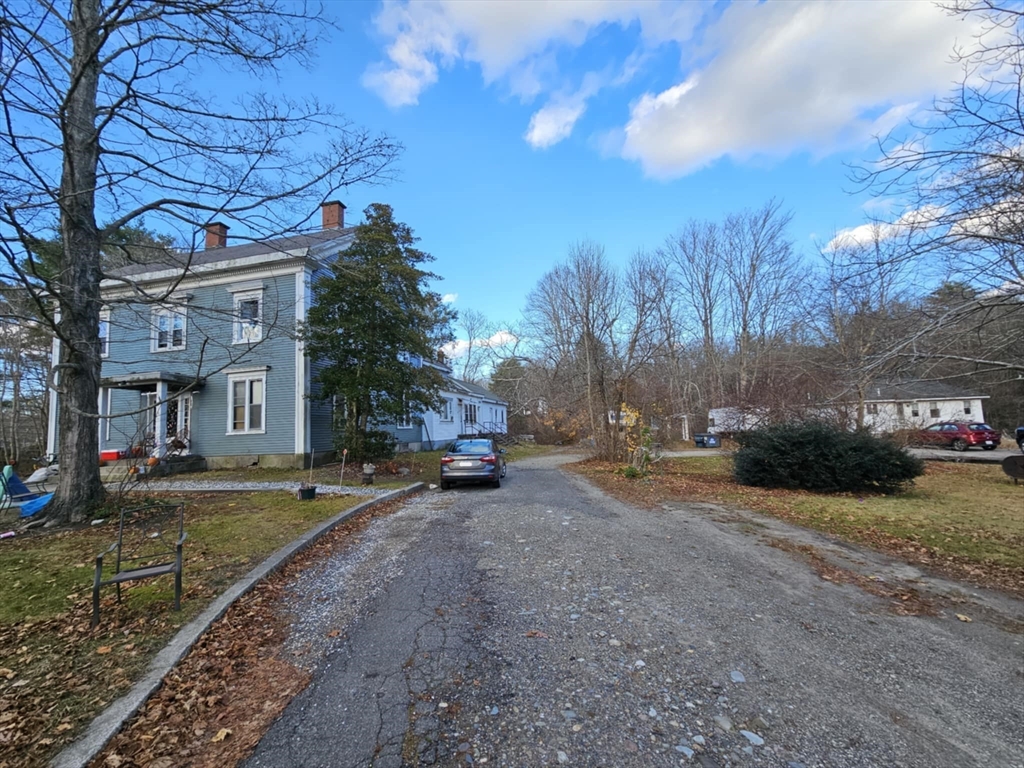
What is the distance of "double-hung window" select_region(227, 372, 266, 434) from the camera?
1695 centimetres

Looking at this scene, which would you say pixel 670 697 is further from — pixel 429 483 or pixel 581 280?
pixel 581 280

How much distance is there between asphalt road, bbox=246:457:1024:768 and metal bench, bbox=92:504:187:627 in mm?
1232

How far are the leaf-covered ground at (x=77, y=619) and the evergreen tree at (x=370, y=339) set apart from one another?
7562mm

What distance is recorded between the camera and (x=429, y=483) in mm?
14000

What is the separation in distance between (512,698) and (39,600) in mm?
5011

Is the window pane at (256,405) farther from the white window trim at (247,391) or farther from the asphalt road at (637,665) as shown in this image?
the asphalt road at (637,665)

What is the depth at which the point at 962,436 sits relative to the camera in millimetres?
26688

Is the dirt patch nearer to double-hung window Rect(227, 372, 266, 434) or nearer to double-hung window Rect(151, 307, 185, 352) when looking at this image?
double-hung window Rect(227, 372, 266, 434)

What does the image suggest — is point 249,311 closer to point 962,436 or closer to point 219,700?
point 219,700

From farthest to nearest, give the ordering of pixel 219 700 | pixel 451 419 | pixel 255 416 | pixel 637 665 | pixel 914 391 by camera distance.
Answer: pixel 451 419 < pixel 914 391 < pixel 255 416 < pixel 637 665 < pixel 219 700

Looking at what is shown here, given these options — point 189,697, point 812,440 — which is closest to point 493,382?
point 812,440

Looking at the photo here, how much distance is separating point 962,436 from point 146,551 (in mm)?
36296

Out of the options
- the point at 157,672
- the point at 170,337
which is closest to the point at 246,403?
the point at 170,337

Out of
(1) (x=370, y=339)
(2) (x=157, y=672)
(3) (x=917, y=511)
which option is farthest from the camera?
(1) (x=370, y=339)
